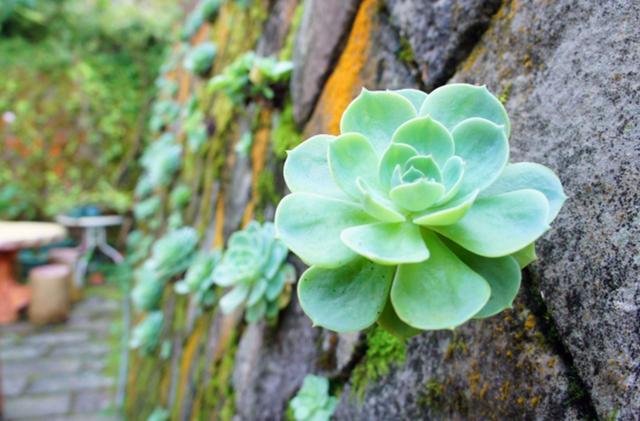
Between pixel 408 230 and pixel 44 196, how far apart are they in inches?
233

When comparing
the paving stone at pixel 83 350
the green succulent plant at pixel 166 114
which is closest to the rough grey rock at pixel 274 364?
the green succulent plant at pixel 166 114

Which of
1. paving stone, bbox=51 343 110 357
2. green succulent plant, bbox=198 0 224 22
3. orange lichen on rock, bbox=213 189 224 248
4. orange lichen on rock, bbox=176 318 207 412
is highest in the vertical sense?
green succulent plant, bbox=198 0 224 22

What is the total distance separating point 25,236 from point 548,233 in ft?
12.8

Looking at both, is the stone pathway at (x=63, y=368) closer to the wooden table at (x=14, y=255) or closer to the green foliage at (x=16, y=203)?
the wooden table at (x=14, y=255)

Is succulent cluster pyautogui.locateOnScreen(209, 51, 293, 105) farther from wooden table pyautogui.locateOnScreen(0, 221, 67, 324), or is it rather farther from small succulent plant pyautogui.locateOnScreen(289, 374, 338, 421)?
wooden table pyautogui.locateOnScreen(0, 221, 67, 324)

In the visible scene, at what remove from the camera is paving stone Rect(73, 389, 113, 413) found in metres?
2.88

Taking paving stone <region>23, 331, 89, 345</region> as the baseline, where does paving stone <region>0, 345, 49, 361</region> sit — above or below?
above

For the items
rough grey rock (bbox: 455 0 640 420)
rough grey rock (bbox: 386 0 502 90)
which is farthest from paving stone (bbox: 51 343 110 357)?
rough grey rock (bbox: 455 0 640 420)

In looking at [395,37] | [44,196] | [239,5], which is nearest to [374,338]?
[395,37]

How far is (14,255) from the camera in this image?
391 cm

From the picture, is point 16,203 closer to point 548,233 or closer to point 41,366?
point 41,366

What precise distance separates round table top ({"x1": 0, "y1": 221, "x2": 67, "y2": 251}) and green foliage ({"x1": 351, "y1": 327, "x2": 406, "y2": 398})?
11.5ft

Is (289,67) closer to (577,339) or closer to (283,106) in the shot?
(283,106)

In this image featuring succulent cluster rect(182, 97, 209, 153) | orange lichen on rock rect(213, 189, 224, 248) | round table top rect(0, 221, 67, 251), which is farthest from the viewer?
round table top rect(0, 221, 67, 251)
